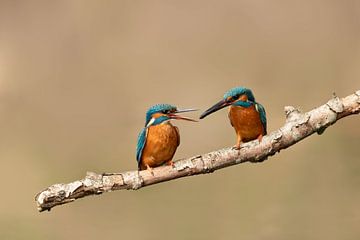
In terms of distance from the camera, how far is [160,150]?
1.81 metres

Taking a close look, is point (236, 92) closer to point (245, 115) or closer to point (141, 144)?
point (245, 115)

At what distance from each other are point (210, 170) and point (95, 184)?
40 centimetres

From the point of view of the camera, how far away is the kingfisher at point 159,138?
Result: 178 centimetres

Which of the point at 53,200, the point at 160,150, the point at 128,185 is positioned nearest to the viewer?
the point at 53,200

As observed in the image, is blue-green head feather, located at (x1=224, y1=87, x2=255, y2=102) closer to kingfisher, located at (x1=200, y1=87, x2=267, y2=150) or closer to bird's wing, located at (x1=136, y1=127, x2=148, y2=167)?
kingfisher, located at (x1=200, y1=87, x2=267, y2=150)

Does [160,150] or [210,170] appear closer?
[210,170]

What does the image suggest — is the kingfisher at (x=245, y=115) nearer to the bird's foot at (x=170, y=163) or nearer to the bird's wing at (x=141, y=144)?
the bird's foot at (x=170, y=163)

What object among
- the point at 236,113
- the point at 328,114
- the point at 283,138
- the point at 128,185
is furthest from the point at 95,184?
the point at 328,114

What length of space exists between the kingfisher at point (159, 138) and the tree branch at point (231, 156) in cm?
11

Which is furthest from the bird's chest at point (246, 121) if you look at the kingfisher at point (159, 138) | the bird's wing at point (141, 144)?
the bird's wing at point (141, 144)

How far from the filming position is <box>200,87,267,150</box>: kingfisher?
1.63 meters

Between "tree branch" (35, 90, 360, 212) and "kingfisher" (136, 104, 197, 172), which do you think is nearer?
"tree branch" (35, 90, 360, 212)

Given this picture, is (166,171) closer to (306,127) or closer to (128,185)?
(128,185)

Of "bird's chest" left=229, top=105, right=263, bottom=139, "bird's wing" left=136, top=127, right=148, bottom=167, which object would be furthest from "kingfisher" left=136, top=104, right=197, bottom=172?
"bird's chest" left=229, top=105, right=263, bottom=139
